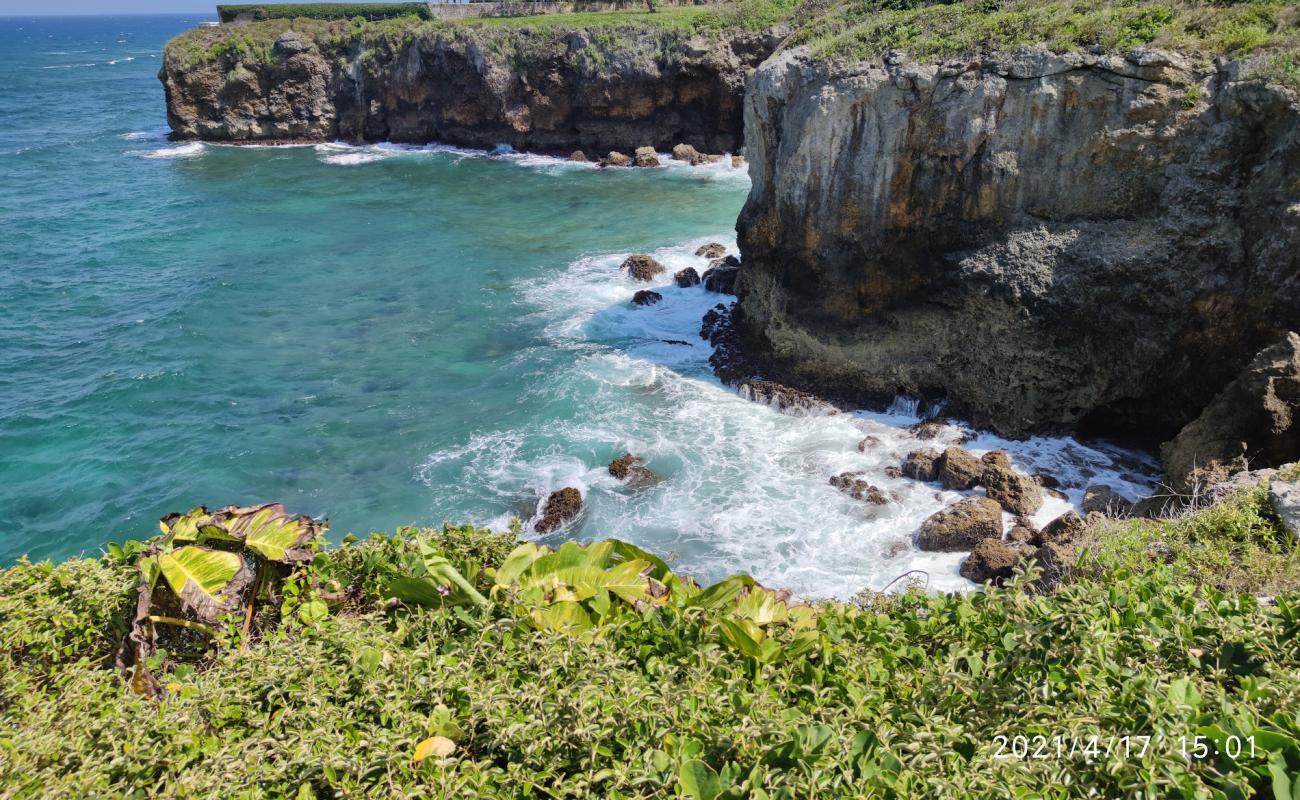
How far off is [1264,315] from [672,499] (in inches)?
473

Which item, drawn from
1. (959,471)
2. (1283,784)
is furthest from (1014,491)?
(1283,784)

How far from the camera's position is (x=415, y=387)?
22.6 meters

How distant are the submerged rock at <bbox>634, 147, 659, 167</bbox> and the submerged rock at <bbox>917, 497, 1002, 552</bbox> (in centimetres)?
3344

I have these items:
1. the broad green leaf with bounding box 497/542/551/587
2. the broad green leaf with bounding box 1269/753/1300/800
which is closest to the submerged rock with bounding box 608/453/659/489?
the broad green leaf with bounding box 497/542/551/587

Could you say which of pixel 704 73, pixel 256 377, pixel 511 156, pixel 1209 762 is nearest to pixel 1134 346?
pixel 1209 762

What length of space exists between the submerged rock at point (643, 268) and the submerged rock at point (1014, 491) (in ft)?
51.3

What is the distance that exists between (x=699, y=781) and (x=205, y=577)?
3959 mm

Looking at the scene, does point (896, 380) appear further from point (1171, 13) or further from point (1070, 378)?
point (1171, 13)

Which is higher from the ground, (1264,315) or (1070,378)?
(1264,315)

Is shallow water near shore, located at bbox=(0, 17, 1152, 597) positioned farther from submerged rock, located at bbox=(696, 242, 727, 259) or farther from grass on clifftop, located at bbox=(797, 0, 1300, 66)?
grass on clifftop, located at bbox=(797, 0, 1300, 66)

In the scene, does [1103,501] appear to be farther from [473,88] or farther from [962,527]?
[473,88]

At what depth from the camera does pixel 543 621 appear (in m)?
5.35

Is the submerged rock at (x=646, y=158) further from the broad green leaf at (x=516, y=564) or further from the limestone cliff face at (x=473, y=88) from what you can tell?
the broad green leaf at (x=516, y=564)

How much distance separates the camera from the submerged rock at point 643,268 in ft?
96.4
